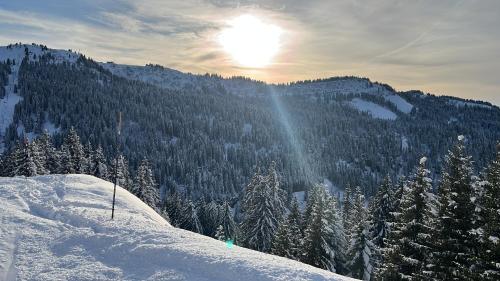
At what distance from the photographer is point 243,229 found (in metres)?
48.2

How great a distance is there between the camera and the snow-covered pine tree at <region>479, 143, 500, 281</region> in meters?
15.1

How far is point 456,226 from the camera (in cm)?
1780

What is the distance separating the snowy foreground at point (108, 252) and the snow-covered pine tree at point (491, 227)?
5.63 meters

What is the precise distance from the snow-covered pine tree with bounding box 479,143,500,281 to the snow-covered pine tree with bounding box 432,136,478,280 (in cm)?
91

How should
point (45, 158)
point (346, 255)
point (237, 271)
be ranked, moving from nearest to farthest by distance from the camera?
point (237, 271), point (346, 255), point (45, 158)

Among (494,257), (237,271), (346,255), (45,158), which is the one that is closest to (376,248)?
(346,255)

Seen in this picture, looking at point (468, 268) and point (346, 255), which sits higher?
point (468, 268)

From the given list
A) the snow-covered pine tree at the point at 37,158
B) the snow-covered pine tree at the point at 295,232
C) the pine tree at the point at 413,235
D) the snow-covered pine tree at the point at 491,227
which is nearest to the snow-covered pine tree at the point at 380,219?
the snow-covered pine tree at the point at 295,232

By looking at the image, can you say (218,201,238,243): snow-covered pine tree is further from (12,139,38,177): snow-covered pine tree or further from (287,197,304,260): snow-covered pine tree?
(12,139,38,177): snow-covered pine tree

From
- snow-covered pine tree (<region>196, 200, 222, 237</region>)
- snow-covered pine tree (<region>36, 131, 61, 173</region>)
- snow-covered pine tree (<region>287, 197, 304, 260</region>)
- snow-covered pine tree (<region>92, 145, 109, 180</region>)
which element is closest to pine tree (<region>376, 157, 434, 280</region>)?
snow-covered pine tree (<region>287, 197, 304, 260</region>)

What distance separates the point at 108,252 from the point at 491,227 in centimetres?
1500

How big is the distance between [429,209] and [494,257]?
5022 millimetres

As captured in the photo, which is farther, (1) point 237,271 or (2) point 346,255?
(2) point 346,255

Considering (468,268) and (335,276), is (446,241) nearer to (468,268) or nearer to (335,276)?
(468,268)
